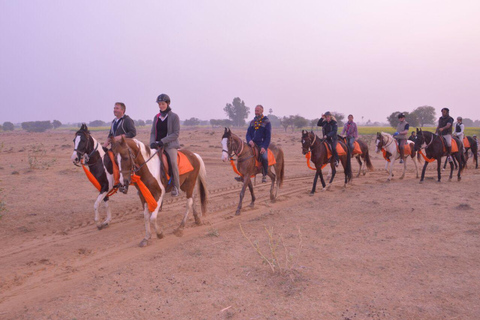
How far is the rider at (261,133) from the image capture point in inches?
355

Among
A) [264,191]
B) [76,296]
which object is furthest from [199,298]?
[264,191]

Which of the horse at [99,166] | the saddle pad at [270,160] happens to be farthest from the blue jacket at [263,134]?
the horse at [99,166]

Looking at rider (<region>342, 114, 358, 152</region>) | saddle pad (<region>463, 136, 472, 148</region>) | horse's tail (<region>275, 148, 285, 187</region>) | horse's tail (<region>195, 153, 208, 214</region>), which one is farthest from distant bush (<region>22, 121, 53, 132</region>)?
saddle pad (<region>463, 136, 472, 148</region>)

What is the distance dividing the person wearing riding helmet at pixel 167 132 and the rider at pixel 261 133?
287 centimetres

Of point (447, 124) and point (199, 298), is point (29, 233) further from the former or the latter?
point (447, 124)

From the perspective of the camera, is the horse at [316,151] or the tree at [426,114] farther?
the tree at [426,114]

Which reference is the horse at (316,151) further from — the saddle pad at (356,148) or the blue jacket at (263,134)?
the saddle pad at (356,148)

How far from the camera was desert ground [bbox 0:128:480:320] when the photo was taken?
3.91m

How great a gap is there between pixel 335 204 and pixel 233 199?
3267 millimetres

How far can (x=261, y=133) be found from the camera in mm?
9164

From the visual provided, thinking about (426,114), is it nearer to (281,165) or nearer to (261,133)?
(281,165)

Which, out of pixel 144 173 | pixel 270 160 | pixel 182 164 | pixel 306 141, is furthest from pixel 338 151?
pixel 144 173

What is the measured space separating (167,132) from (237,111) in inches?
4251

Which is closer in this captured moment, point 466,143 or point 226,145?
point 226,145
